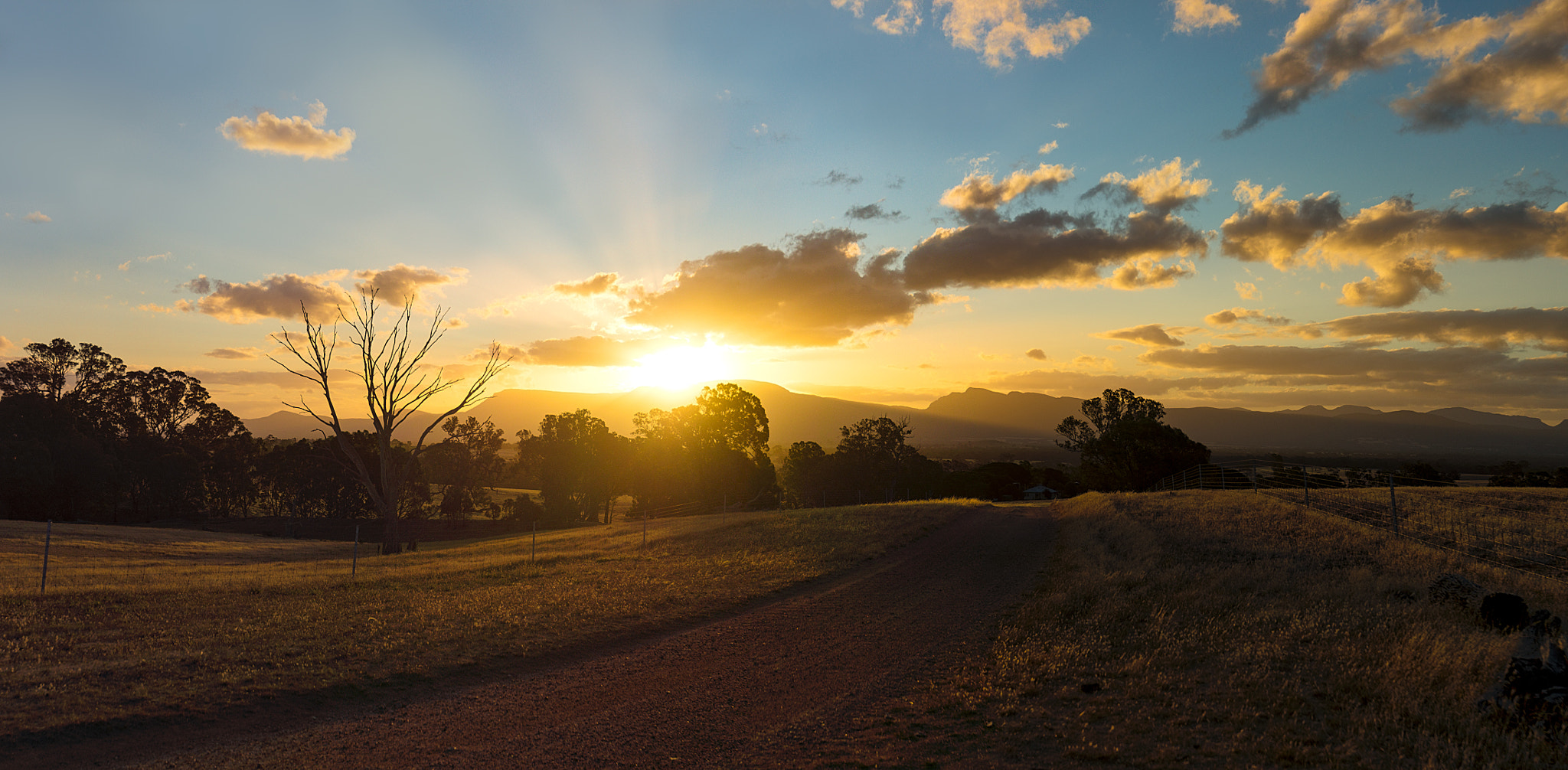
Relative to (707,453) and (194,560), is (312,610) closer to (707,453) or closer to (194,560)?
(194,560)

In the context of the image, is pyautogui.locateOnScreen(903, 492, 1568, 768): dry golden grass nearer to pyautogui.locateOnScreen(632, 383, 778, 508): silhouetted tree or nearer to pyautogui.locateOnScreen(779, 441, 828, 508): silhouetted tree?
pyautogui.locateOnScreen(632, 383, 778, 508): silhouetted tree

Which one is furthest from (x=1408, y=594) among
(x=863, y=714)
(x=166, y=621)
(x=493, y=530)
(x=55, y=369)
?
(x=55, y=369)

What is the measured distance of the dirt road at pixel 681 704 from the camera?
7.78 metres

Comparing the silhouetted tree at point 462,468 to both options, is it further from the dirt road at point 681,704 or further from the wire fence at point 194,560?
the dirt road at point 681,704

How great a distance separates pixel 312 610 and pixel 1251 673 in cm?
1881

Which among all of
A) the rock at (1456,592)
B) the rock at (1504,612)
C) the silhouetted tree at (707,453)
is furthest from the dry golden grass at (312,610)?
the silhouetted tree at (707,453)

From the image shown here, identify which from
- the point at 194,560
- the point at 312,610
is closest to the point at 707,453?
the point at 194,560

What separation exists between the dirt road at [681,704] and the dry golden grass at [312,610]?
1.64 meters

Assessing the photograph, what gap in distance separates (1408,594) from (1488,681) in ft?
17.5

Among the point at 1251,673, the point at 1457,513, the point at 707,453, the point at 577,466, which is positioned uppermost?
the point at 707,453

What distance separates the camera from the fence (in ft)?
51.5

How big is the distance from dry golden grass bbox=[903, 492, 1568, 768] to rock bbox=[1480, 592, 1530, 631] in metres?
0.33

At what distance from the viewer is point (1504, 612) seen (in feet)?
33.2

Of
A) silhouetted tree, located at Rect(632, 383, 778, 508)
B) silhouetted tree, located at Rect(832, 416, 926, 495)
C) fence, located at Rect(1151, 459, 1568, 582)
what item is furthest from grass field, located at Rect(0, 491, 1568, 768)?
silhouetted tree, located at Rect(832, 416, 926, 495)
